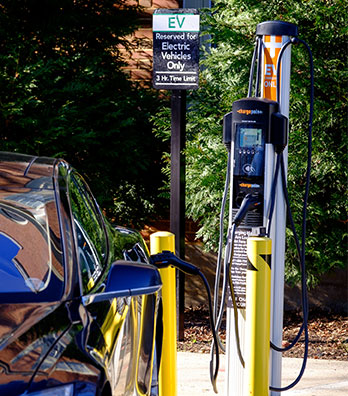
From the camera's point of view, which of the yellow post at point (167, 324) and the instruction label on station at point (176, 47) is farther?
the instruction label on station at point (176, 47)

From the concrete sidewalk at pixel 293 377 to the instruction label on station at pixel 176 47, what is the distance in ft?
7.22

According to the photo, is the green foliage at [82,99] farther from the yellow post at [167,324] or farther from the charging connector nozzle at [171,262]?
the charging connector nozzle at [171,262]

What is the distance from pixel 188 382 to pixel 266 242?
72.8 inches

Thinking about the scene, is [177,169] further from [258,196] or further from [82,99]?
[82,99]

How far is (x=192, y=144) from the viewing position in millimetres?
7102

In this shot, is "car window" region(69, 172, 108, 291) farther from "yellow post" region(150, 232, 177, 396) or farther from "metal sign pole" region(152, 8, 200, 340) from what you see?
"metal sign pole" region(152, 8, 200, 340)

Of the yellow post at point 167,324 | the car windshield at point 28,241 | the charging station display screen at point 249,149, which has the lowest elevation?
the yellow post at point 167,324

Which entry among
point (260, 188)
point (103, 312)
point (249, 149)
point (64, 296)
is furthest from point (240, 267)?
point (64, 296)

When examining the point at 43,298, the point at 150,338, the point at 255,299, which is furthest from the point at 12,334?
the point at 255,299

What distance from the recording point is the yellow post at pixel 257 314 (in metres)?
3.83

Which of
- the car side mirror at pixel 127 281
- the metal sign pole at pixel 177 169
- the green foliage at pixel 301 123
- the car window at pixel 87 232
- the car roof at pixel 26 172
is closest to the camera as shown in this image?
the car side mirror at pixel 127 281

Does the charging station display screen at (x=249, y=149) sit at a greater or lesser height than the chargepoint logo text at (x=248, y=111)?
lesser

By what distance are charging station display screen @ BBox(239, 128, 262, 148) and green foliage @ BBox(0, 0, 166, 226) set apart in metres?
3.10

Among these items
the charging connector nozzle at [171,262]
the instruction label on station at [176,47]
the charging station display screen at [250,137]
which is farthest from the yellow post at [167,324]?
the instruction label on station at [176,47]
